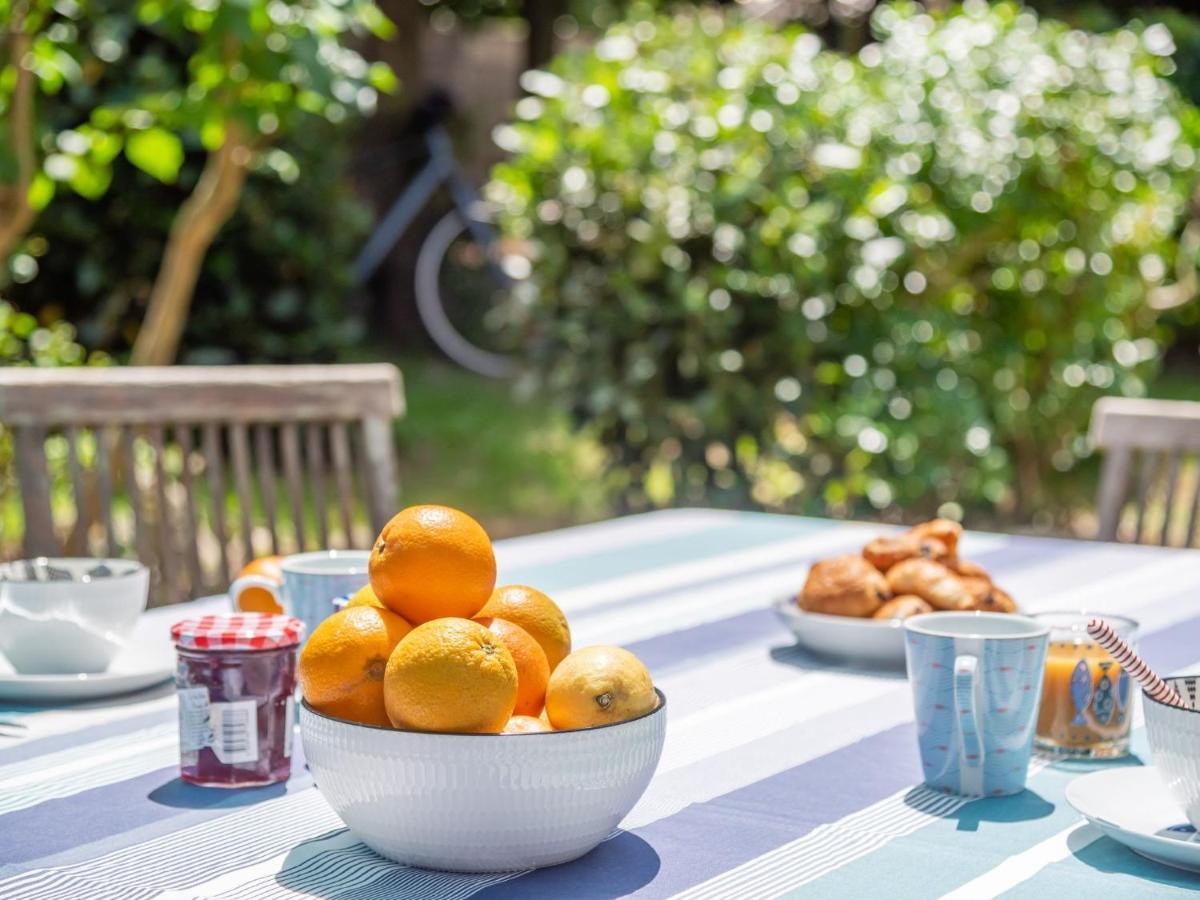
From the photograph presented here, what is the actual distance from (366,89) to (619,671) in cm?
229

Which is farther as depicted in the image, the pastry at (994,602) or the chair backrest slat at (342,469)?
Result: the chair backrest slat at (342,469)

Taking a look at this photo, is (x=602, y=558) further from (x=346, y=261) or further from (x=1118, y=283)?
(x=346, y=261)

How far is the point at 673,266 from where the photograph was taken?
4125 mm

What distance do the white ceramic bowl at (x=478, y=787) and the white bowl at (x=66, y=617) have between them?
462 mm

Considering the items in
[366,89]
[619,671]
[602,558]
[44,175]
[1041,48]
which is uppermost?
[1041,48]

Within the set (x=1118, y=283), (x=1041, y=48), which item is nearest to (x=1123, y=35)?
(x=1041, y=48)

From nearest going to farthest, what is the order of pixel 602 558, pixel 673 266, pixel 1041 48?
pixel 602 558
pixel 673 266
pixel 1041 48

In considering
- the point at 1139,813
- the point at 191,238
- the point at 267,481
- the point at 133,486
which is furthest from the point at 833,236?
the point at 1139,813

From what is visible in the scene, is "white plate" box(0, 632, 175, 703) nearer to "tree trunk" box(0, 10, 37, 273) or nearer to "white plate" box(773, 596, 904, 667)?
"white plate" box(773, 596, 904, 667)

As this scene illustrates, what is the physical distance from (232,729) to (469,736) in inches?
11.3

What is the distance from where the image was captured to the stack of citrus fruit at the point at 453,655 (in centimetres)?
95

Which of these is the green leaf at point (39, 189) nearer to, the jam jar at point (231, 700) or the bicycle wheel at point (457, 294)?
the jam jar at point (231, 700)

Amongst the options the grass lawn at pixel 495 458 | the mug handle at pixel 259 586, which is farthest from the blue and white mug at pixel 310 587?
the grass lawn at pixel 495 458

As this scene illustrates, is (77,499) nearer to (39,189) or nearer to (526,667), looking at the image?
(39,189)
